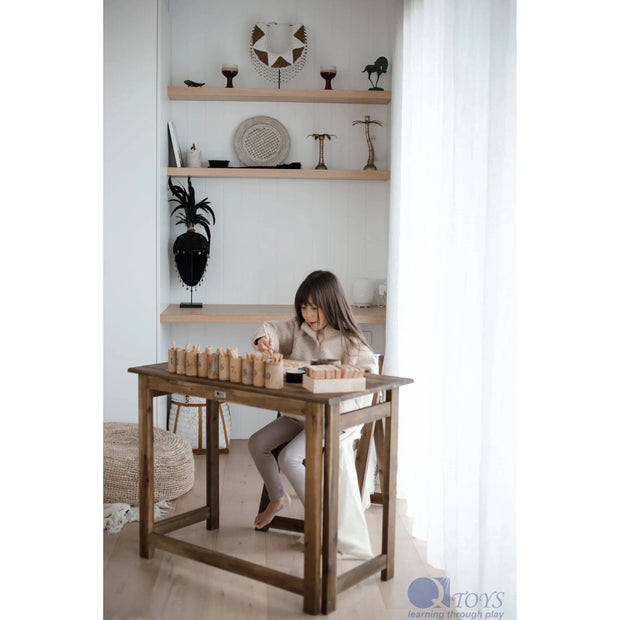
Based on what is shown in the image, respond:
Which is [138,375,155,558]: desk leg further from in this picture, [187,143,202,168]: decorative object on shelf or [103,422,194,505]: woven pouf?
[187,143,202,168]: decorative object on shelf

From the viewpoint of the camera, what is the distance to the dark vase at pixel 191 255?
4.23 m

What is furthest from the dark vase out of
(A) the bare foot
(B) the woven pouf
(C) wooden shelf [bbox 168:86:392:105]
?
(A) the bare foot

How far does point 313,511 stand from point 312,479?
11cm

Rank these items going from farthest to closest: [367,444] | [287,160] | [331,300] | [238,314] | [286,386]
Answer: [287,160] → [238,314] → [367,444] → [331,300] → [286,386]

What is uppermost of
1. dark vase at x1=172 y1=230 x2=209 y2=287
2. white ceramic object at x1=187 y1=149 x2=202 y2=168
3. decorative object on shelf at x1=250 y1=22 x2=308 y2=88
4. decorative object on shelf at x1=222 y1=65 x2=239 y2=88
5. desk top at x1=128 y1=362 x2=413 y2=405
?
decorative object on shelf at x1=250 y1=22 x2=308 y2=88

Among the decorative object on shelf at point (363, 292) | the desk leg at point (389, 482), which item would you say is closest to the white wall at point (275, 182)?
the decorative object on shelf at point (363, 292)

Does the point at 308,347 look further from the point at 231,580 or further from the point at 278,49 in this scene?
the point at 278,49

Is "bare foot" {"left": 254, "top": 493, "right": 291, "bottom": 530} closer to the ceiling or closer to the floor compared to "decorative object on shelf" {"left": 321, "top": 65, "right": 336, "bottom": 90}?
closer to the floor

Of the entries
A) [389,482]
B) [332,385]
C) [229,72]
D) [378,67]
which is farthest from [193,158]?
[389,482]

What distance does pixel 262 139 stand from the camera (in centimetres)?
443

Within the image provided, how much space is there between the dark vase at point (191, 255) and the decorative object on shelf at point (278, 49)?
3.80ft

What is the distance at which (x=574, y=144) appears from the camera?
3.06 ft

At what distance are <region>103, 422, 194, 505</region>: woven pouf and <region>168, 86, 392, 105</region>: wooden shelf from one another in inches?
82.8

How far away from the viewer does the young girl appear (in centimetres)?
286
